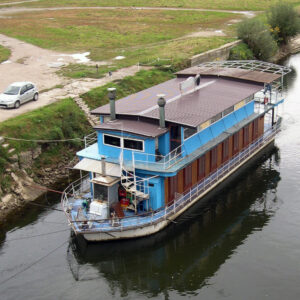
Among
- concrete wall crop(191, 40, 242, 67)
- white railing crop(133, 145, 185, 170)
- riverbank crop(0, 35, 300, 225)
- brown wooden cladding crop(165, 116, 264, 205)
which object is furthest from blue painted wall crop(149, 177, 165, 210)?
concrete wall crop(191, 40, 242, 67)

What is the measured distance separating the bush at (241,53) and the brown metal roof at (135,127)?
154 ft

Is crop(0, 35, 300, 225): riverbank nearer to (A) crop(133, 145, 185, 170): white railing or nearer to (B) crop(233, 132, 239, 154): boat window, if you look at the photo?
(A) crop(133, 145, 185, 170): white railing

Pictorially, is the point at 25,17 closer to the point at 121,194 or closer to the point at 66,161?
the point at 66,161

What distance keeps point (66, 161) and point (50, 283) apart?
17.4 meters

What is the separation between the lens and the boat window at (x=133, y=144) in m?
34.2

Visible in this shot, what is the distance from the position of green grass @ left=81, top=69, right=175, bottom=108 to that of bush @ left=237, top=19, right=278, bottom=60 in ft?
72.6

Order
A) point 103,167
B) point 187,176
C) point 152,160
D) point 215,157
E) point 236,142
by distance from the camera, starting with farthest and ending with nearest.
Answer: point 236,142 → point 215,157 → point 187,176 → point 152,160 → point 103,167

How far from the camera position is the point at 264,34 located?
272 ft

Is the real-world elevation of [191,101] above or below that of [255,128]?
above

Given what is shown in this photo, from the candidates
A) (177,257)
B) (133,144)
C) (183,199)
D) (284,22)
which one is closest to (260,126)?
(183,199)

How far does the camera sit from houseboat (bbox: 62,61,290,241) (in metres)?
33.8

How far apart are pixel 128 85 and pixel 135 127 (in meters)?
26.4

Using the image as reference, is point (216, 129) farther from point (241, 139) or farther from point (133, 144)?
point (133, 144)

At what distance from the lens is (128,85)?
6047 cm
